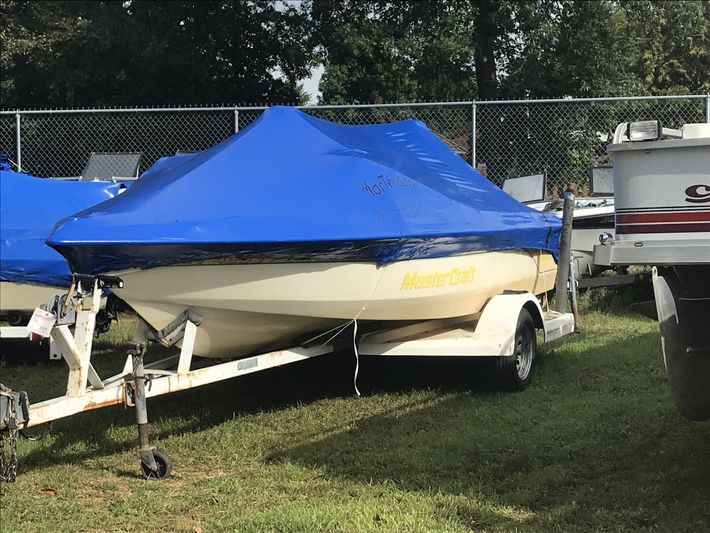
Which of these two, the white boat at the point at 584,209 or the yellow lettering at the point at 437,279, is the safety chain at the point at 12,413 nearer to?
the yellow lettering at the point at 437,279

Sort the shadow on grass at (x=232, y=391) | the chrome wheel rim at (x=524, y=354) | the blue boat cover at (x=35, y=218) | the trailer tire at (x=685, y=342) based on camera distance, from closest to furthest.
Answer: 1. the trailer tire at (x=685, y=342)
2. the shadow on grass at (x=232, y=391)
3. the chrome wheel rim at (x=524, y=354)
4. the blue boat cover at (x=35, y=218)

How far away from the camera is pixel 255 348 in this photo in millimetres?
5570

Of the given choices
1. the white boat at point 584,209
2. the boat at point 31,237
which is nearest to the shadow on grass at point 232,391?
the boat at point 31,237

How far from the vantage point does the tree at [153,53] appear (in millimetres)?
20828

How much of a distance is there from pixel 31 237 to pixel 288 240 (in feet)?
10.1

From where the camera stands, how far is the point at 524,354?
20.6 ft

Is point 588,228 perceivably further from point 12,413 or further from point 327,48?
point 327,48

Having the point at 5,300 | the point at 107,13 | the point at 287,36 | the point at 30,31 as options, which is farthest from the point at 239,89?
the point at 5,300

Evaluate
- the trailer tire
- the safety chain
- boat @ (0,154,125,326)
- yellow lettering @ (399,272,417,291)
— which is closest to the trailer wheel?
yellow lettering @ (399,272,417,291)

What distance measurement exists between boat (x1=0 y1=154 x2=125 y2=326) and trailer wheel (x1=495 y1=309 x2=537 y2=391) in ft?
11.3

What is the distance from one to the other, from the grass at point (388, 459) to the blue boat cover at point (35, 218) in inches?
35.8

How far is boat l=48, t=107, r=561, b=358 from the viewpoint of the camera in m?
4.78

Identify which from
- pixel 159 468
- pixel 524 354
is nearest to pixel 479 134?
pixel 524 354

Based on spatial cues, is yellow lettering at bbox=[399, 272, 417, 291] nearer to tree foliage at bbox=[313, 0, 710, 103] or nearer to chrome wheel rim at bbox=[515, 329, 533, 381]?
chrome wheel rim at bbox=[515, 329, 533, 381]
